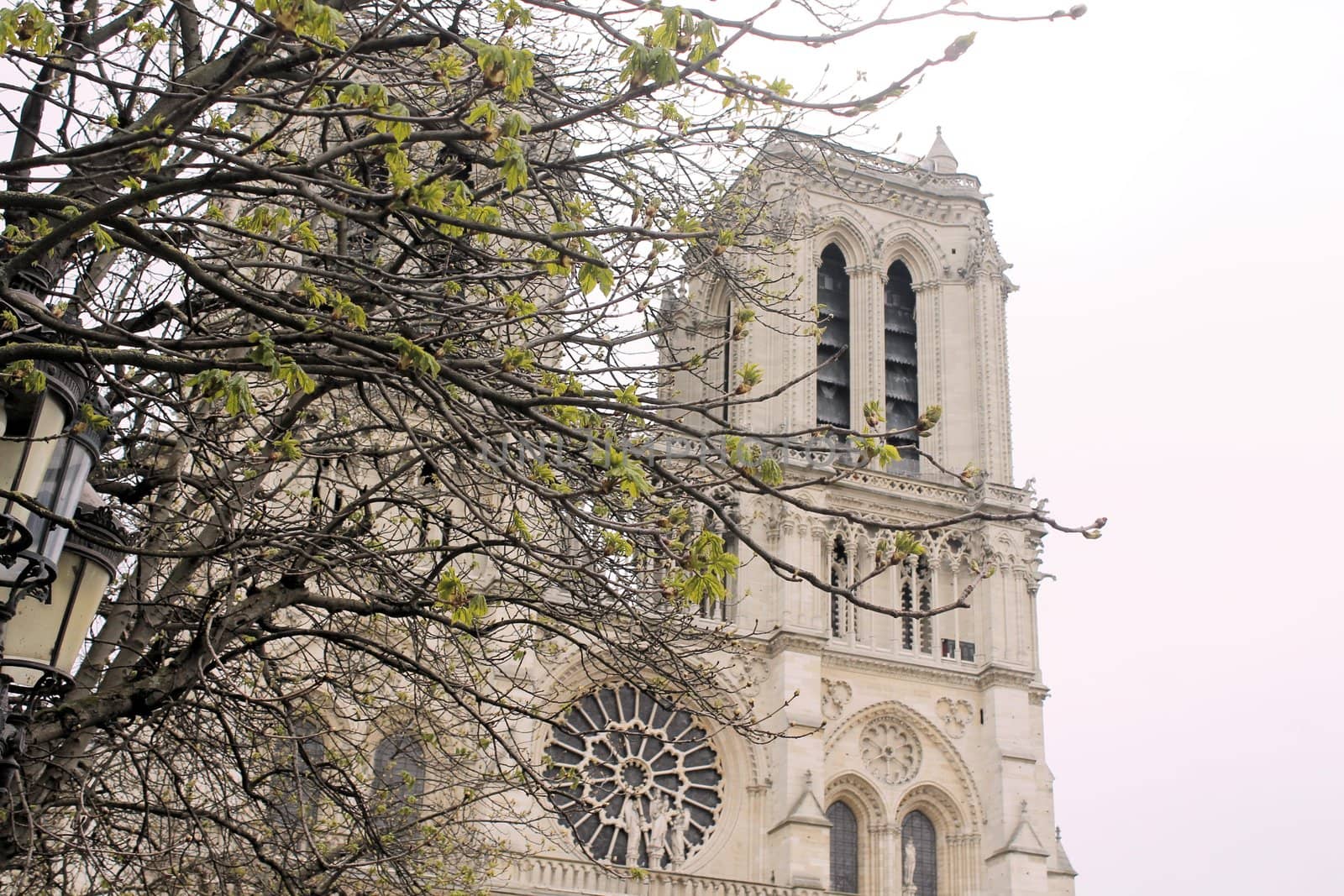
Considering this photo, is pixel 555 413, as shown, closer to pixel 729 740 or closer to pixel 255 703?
pixel 255 703

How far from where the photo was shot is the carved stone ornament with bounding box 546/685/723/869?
A: 837 inches

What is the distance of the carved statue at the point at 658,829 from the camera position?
21078 millimetres

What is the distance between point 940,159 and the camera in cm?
3005

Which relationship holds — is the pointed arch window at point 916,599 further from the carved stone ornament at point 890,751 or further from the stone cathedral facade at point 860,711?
the carved stone ornament at point 890,751

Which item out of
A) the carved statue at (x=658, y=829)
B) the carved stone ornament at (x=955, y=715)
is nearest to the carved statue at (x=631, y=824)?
the carved statue at (x=658, y=829)

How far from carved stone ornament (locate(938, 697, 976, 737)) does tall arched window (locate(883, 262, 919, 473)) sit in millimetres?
4895

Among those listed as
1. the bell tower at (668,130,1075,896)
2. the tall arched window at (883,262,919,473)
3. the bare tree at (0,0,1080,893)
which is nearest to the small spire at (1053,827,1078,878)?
the bell tower at (668,130,1075,896)

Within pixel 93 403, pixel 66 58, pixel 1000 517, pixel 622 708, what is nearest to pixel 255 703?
pixel 93 403

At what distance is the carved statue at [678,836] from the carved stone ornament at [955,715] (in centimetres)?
454

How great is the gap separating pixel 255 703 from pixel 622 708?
15244 millimetres

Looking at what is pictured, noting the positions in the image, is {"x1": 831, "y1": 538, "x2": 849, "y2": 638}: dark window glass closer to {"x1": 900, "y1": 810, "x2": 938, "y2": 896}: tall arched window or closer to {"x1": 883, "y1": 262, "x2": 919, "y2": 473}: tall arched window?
{"x1": 883, "y1": 262, "x2": 919, "y2": 473}: tall arched window

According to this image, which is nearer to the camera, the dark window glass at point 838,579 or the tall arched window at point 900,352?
the dark window glass at point 838,579

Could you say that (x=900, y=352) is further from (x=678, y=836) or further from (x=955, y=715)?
(x=678, y=836)

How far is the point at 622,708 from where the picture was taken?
22234mm
